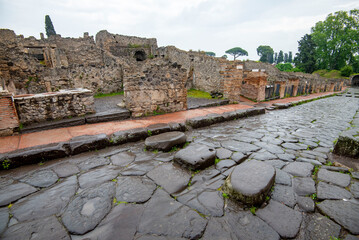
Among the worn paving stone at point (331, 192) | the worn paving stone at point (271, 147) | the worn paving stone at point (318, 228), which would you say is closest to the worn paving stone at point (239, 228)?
the worn paving stone at point (318, 228)

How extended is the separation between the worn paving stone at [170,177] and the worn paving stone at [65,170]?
45.1 inches

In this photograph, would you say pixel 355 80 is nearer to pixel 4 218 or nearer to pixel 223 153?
pixel 223 153

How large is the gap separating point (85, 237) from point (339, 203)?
8.47ft

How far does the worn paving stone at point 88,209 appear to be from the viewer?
4.85 ft

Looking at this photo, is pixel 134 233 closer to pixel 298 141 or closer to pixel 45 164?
pixel 45 164

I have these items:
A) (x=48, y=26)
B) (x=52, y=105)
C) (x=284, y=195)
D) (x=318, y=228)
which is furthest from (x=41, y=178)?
(x=48, y=26)

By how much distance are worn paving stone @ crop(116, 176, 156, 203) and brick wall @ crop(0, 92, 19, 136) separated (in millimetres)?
3086

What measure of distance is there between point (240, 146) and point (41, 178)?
3.32m

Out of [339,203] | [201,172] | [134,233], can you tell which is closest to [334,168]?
[339,203]

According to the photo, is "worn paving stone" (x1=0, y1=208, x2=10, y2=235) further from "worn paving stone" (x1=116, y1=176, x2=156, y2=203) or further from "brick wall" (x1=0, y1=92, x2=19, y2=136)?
"brick wall" (x1=0, y1=92, x2=19, y2=136)

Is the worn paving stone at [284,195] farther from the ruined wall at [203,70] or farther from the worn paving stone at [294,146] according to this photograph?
the ruined wall at [203,70]

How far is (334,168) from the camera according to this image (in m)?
2.37

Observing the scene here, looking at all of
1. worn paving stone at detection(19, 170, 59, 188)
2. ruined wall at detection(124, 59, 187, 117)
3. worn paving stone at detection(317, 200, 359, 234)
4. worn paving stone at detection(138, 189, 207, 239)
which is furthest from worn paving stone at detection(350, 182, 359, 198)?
ruined wall at detection(124, 59, 187, 117)

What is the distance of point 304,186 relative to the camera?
200 cm
